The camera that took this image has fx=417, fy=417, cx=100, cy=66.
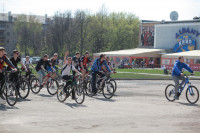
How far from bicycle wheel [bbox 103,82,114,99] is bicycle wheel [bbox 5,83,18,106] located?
4056 mm

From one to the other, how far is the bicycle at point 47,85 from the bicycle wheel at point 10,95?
12.6ft

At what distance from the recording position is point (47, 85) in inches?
666

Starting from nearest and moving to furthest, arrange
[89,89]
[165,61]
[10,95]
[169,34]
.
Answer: [10,95] → [89,89] → [165,61] → [169,34]

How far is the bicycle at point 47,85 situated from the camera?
16.8 m

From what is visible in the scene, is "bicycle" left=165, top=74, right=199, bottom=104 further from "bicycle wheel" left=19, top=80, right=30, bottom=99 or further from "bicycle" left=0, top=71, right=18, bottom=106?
"bicycle" left=0, top=71, right=18, bottom=106

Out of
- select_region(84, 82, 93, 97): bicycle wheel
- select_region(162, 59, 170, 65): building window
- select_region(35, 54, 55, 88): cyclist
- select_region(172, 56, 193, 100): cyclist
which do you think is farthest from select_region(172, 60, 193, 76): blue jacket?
select_region(162, 59, 170, 65): building window

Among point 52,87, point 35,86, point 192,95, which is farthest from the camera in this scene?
point 35,86

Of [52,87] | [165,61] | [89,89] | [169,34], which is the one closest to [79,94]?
[89,89]

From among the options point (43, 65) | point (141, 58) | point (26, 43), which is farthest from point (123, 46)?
point (43, 65)

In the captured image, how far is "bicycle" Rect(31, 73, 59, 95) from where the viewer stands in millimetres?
16797

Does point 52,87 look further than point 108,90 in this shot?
Yes

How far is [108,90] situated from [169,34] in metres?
60.2

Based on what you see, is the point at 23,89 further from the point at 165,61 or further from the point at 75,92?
the point at 165,61

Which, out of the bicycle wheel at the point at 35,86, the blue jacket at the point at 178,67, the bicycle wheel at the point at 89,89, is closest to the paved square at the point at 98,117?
the blue jacket at the point at 178,67
